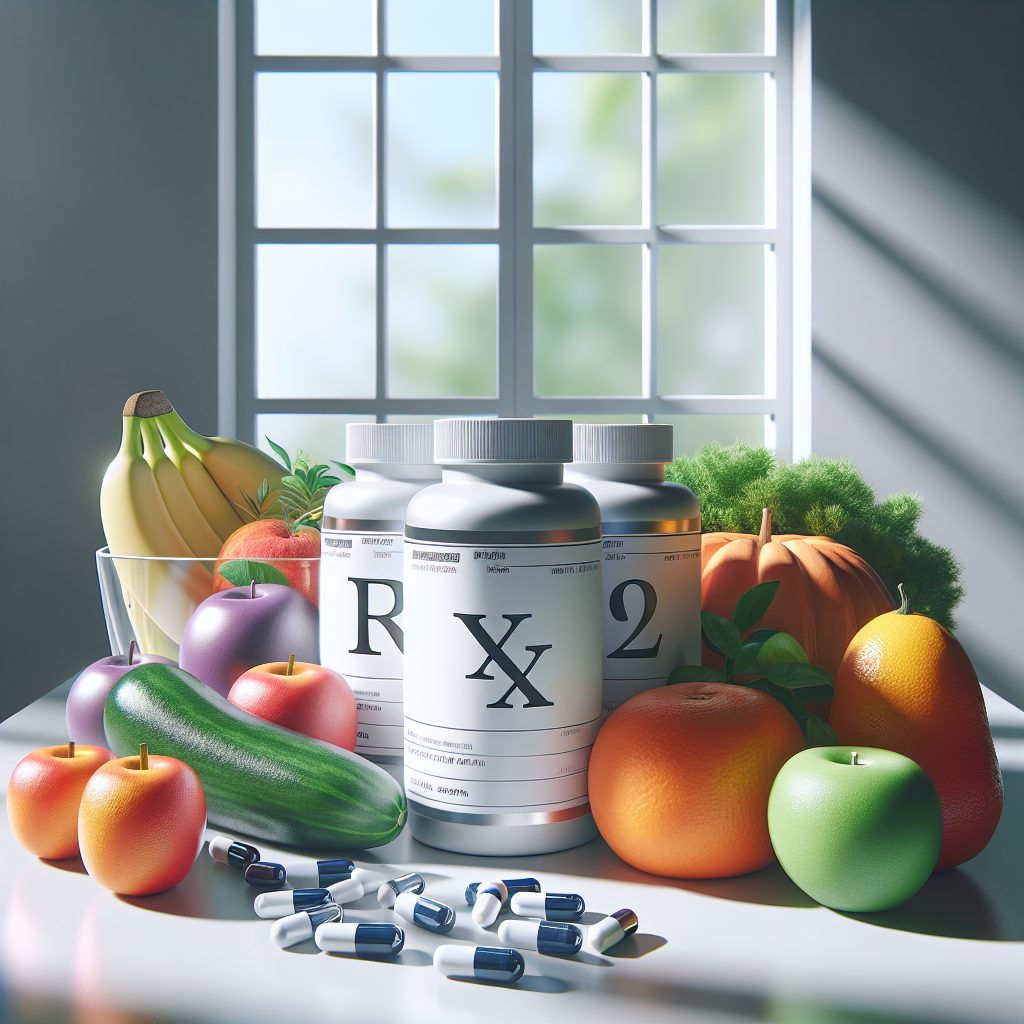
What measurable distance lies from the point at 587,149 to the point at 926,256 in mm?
804

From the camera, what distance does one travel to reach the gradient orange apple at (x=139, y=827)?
403 mm

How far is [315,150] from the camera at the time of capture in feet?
6.59

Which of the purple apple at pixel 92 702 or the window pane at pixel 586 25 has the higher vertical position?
the window pane at pixel 586 25

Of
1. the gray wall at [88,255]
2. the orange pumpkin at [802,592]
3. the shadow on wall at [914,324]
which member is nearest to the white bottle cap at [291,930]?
the orange pumpkin at [802,592]

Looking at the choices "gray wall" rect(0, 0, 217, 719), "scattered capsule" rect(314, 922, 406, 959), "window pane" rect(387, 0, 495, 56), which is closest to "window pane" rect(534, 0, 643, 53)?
"window pane" rect(387, 0, 495, 56)

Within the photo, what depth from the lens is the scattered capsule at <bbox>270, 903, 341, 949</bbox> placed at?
37 cm

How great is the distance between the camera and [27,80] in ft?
5.94

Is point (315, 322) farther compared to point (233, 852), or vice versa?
point (315, 322)

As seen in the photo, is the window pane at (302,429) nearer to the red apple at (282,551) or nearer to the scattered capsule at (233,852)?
the red apple at (282,551)

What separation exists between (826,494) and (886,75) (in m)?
1.43

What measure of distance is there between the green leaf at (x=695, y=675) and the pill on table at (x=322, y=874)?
0.21 meters

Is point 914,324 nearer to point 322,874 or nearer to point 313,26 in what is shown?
point 313,26

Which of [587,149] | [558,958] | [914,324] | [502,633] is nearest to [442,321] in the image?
[587,149]

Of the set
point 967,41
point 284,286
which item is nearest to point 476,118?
point 284,286
